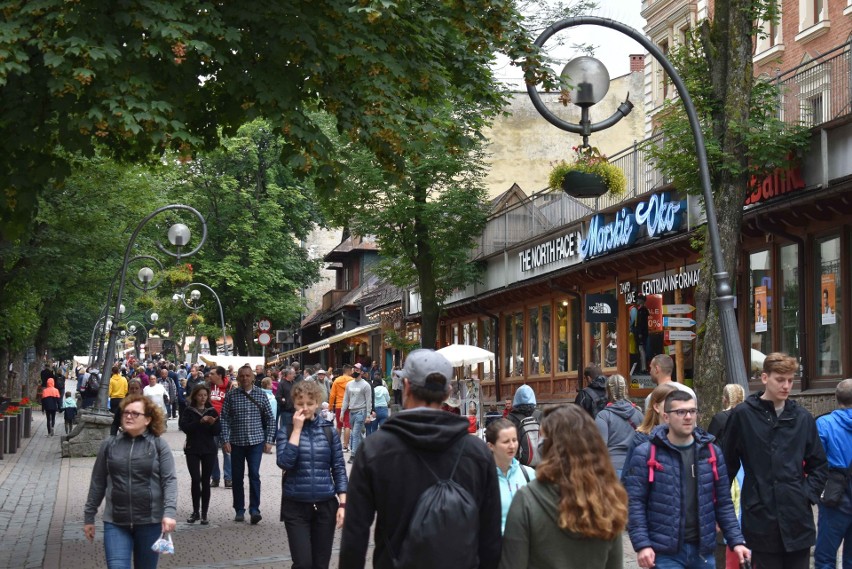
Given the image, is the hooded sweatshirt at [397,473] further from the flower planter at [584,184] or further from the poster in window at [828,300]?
the poster in window at [828,300]

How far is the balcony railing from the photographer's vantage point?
19016 mm

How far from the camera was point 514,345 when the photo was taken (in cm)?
3866

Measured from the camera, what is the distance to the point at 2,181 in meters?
12.0

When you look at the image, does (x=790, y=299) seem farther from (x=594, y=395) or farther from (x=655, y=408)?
(x=655, y=408)

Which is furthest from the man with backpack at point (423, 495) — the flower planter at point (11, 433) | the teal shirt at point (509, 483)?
the flower planter at point (11, 433)

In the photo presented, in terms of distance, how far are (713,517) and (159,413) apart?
387 cm

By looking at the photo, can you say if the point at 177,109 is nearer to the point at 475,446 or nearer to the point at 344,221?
the point at 475,446

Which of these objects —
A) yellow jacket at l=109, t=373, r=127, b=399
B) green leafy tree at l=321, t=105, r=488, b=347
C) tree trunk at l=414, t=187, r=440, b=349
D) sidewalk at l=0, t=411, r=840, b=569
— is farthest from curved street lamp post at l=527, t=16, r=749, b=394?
tree trunk at l=414, t=187, r=440, b=349

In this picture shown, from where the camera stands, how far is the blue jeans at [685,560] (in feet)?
22.6

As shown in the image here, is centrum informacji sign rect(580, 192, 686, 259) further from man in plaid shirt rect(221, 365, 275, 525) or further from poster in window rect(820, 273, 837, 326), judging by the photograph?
man in plaid shirt rect(221, 365, 275, 525)

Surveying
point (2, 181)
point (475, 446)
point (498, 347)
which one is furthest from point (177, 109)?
point (498, 347)

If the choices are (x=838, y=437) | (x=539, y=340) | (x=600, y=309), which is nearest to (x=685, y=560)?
(x=838, y=437)

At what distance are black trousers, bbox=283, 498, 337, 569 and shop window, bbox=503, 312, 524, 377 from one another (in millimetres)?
28453

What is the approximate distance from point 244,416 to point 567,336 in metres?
19.2
